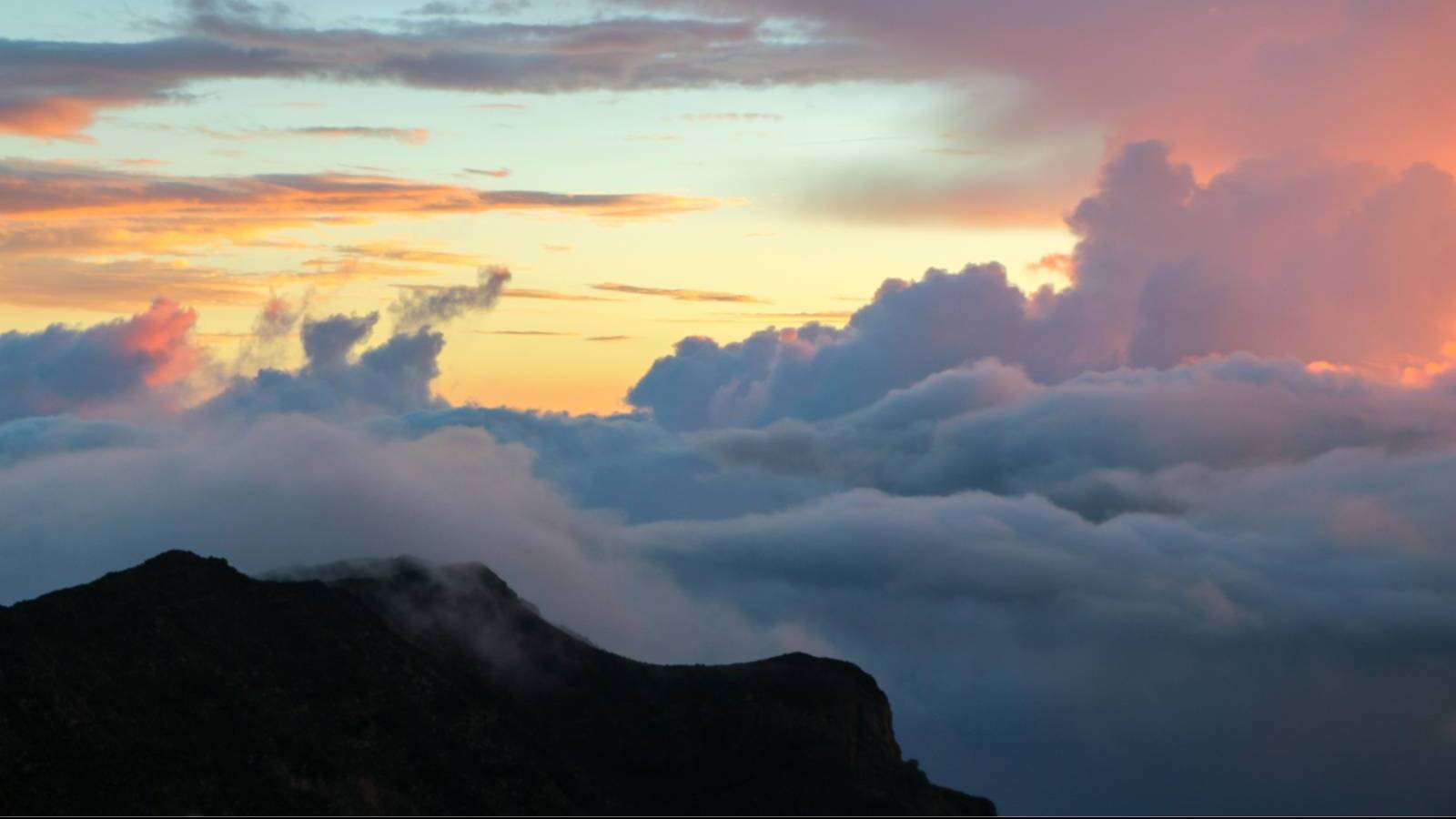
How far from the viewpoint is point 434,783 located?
577ft

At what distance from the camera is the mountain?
162875mm

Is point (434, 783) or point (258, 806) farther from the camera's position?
point (434, 783)

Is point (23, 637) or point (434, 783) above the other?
point (23, 637)

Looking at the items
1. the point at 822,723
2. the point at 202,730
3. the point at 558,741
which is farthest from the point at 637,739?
the point at 202,730

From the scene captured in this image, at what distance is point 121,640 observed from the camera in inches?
7042

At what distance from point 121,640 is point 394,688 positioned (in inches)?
1215

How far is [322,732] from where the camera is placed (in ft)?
579

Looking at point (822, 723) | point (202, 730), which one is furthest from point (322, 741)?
point (822, 723)

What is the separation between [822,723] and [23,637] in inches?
3568

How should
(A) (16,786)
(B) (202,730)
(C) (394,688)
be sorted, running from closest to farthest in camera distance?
(A) (16,786), (B) (202,730), (C) (394,688)

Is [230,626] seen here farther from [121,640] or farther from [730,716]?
[730,716]

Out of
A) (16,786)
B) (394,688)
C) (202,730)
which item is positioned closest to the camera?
(16,786)

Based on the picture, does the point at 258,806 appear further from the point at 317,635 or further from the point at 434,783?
the point at 317,635

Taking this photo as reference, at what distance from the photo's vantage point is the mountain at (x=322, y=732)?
163 meters
